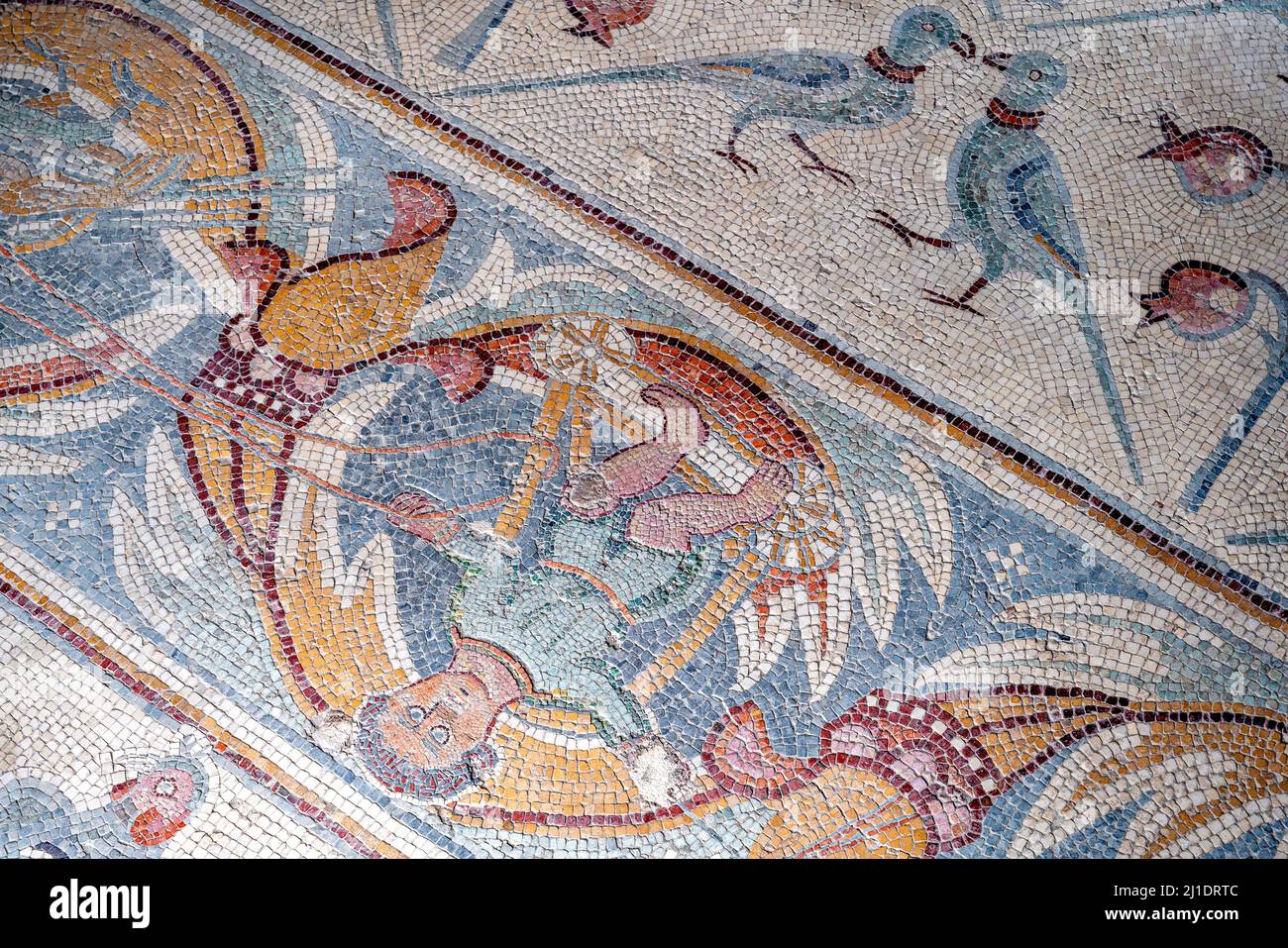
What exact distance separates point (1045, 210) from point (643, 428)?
1.56 m

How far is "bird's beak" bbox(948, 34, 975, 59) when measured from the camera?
4.32 m

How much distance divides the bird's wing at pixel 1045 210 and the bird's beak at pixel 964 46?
45 cm

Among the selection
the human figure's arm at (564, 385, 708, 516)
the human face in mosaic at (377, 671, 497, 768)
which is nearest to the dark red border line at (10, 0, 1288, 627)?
the human figure's arm at (564, 385, 708, 516)

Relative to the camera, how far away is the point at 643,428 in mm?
3680

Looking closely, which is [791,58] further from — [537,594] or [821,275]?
[537,594]

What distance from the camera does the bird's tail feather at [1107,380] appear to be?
3723mm

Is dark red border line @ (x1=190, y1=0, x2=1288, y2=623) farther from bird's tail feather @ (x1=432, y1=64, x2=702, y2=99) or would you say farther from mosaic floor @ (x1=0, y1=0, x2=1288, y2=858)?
bird's tail feather @ (x1=432, y1=64, x2=702, y2=99)

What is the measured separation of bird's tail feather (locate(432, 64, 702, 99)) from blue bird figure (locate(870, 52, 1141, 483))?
2.82 ft

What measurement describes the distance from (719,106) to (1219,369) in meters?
1.82

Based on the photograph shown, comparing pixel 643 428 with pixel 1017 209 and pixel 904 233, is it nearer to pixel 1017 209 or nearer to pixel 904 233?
pixel 904 233

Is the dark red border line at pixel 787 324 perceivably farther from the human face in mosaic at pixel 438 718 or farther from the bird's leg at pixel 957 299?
the human face in mosaic at pixel 438 718

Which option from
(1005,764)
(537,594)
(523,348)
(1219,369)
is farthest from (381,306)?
(1219,369)

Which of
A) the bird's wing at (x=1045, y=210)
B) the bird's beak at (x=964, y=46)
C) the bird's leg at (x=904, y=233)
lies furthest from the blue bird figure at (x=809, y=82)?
the bird's wing at (x=1045, y=210)

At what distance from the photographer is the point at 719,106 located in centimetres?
417
